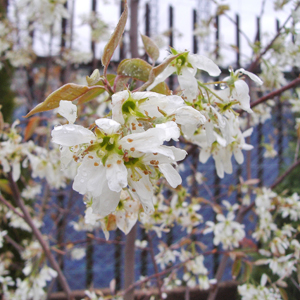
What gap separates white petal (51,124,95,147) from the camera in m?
0.29

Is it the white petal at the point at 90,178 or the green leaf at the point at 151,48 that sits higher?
the green leaf at the point at 151,48

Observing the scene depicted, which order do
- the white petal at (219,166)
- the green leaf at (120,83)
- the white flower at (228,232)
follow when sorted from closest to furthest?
the green leaf at (120,83)
the white petal at (219,166)
the white flower at (228,232)

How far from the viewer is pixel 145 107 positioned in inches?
12.5

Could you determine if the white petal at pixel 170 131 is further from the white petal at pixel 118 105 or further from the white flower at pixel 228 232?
the white flower at pixel 228 232

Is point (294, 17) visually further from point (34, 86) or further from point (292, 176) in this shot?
point (34, 86)

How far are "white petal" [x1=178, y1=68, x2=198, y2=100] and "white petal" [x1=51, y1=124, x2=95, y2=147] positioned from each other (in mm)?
145

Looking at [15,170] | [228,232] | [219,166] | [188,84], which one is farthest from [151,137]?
[228,232]

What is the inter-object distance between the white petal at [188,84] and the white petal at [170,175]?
104 millimetres

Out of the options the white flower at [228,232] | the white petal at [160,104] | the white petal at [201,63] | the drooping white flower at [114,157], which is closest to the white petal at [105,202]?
the drooping white flower at [114,157]

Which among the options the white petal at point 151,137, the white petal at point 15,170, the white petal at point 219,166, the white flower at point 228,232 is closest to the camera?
the white petal at point 151,137

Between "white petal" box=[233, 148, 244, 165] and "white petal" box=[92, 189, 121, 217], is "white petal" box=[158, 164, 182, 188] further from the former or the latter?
"white petal" box=[233, 148, 244, 165]

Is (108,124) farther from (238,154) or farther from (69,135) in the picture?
(238,154)

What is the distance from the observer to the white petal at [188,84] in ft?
1.18

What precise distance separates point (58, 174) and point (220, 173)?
0.64 m
